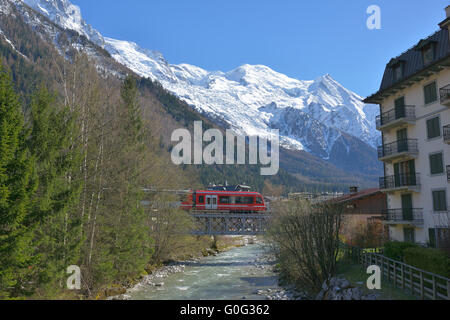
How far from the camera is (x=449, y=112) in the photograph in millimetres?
22328

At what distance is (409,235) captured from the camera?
25.7m

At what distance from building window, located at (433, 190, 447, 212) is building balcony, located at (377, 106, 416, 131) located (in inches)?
213

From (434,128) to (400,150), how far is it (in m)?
3.19

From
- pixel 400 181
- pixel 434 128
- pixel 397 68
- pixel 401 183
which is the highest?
pixel 397 68

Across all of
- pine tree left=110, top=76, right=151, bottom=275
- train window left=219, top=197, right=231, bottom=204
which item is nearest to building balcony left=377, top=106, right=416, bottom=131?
train window left=219, top=197, right=231, bottom=204

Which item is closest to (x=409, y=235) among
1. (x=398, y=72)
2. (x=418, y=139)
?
(x=418, y=139)

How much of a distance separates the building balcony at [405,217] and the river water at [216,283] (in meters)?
10.0

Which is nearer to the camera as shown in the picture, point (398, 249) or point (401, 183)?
point (398, 249)

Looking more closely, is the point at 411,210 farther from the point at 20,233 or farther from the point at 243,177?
the point at 243,177

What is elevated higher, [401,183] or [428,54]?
[428,54]

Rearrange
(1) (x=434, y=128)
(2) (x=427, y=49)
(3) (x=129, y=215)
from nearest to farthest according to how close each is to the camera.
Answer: (3) (x=129, y=215) < (1) (x=434, y=128) < (2) (x=427, y=49)

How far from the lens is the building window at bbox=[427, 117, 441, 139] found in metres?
23.4

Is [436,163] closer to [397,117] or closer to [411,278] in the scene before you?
[397,117]

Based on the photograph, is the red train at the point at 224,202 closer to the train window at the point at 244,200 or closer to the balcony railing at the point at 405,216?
the train window at the point at 244,200
